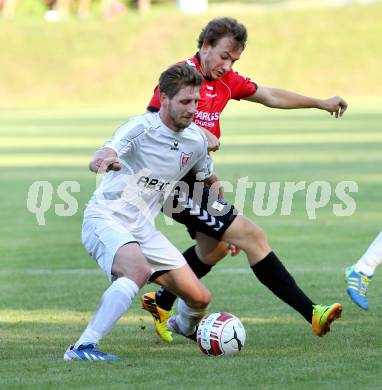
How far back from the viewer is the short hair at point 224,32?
7.70 m

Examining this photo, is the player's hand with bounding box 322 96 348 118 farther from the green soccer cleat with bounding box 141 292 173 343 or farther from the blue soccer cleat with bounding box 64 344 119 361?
the blue soccer cleat with bounding box 64 344 119 361

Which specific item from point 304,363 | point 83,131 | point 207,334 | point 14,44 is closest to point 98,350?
point 207,334

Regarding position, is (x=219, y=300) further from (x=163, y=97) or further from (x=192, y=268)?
(x=163, y=97)

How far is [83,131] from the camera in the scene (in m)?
32.1

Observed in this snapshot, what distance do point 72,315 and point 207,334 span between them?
196 centimetres

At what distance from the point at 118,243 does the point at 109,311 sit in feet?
1.50

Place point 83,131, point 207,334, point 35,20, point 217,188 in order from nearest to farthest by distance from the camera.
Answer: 1. point 207,334
2. point 217,188
3. point 83,131
4. point 35,20

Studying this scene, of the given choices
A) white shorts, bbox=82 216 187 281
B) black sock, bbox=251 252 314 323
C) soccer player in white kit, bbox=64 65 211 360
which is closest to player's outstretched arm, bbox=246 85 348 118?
soccer player in white kit, bbox=64 65 211 360

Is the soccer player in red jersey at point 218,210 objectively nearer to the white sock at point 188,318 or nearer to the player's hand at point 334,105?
the player's hand at point 334,105

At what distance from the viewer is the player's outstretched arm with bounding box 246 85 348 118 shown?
846cm

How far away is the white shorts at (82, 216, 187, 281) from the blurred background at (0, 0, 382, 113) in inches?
1662

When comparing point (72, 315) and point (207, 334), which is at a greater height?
point (207, 334)

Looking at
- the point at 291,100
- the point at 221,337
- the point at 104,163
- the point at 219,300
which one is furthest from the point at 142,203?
the point at 219,300

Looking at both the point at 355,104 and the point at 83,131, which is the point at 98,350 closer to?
the point at 83,131
